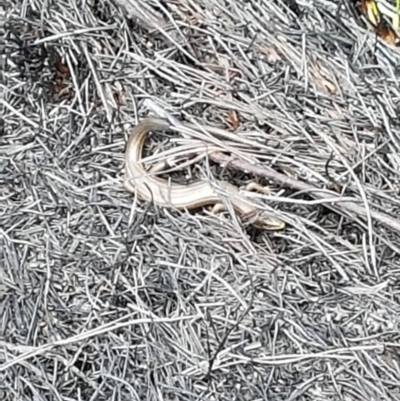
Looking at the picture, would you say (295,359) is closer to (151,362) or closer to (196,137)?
(151,362)

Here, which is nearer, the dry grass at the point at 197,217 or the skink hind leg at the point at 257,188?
the dry grass at the point at 197,217

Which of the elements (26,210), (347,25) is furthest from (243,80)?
(26,210)

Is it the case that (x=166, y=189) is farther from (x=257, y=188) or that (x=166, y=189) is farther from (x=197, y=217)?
(x=257, y=188)

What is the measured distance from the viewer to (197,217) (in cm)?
212

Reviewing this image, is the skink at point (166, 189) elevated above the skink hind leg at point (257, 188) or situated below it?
below

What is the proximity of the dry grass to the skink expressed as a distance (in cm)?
4

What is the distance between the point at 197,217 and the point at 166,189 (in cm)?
11

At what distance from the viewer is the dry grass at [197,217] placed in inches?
75.4

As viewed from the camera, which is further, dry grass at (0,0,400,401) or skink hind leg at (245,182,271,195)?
skink hind leg at (245,182,271,195)

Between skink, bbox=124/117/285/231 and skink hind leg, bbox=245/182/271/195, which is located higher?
skink hind leg, bbox=245/182/271/195

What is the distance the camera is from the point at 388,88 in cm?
208

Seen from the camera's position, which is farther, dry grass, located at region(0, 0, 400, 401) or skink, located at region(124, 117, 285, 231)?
skink, located at region(124, 117, 285, 231)

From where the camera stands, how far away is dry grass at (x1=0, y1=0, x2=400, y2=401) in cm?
192

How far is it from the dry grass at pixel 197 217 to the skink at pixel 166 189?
0.04 meters
